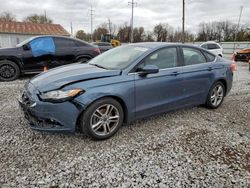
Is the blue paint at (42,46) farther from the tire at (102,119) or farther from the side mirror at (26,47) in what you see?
the tire at (102,119)

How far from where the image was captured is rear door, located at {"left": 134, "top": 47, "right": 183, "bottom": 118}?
11.4 feet

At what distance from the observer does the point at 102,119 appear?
3213 mm

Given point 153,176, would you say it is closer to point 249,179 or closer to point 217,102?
point 249,179

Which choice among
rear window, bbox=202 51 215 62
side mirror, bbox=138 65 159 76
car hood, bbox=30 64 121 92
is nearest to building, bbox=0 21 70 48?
car hood, bbox=30 64 121 92

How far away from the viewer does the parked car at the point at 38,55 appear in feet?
22.6

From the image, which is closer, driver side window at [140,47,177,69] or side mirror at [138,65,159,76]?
side mirror at [138,65,159,76]

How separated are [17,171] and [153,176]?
158cm

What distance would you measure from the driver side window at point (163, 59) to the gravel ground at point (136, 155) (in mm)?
1058

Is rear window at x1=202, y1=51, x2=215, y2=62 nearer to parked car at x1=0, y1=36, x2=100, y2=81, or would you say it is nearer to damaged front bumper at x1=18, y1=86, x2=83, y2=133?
damaged front bumper at x1=18, y1=86, x2=83, y2=133

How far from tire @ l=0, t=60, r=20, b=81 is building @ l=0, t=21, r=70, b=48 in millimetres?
25191

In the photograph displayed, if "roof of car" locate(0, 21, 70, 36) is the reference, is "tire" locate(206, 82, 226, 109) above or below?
below

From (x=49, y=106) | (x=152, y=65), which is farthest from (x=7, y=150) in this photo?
(x=152, y=65)

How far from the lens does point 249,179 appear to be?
8.17 ft

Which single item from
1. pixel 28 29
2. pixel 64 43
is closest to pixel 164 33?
pixel 28 29
